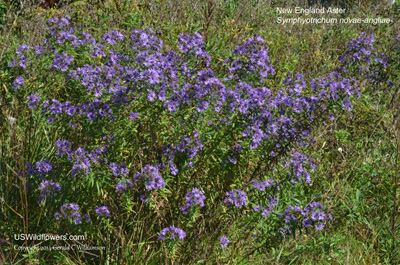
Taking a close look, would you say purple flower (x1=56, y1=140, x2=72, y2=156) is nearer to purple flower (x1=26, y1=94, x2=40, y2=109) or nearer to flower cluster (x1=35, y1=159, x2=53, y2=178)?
flower cluster (x1=35, y1=159, x2=53, y2=178)

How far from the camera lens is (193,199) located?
7.75ft

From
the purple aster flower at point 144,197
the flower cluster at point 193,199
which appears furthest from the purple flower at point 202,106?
the purple aster flower at point 144,197

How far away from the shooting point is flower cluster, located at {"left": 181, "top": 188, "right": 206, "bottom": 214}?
2.34 m

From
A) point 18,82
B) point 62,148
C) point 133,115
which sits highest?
point 18,82

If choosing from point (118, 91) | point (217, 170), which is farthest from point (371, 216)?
point (118, 91)

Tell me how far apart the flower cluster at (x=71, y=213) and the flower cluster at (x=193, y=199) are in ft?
1.99

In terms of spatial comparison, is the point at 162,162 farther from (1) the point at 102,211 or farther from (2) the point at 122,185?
(1) the point at 102,211

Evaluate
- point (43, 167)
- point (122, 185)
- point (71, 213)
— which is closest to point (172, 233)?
point (122, 185)

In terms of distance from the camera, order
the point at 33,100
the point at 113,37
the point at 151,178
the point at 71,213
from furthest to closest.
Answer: the point at 113,37 → the point at 33,100 → the point at 71,213 → the point at 151,178

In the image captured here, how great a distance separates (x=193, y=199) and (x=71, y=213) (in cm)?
70

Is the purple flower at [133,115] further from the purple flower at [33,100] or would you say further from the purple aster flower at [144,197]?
the purple flower at [33,100]

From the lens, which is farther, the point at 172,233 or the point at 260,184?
the point at 260,184

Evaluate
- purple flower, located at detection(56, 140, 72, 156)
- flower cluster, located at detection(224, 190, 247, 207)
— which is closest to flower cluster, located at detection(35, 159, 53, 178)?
purple flower, located at detection(56, 140, 72, 156)

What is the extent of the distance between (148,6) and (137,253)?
12.0 feet
